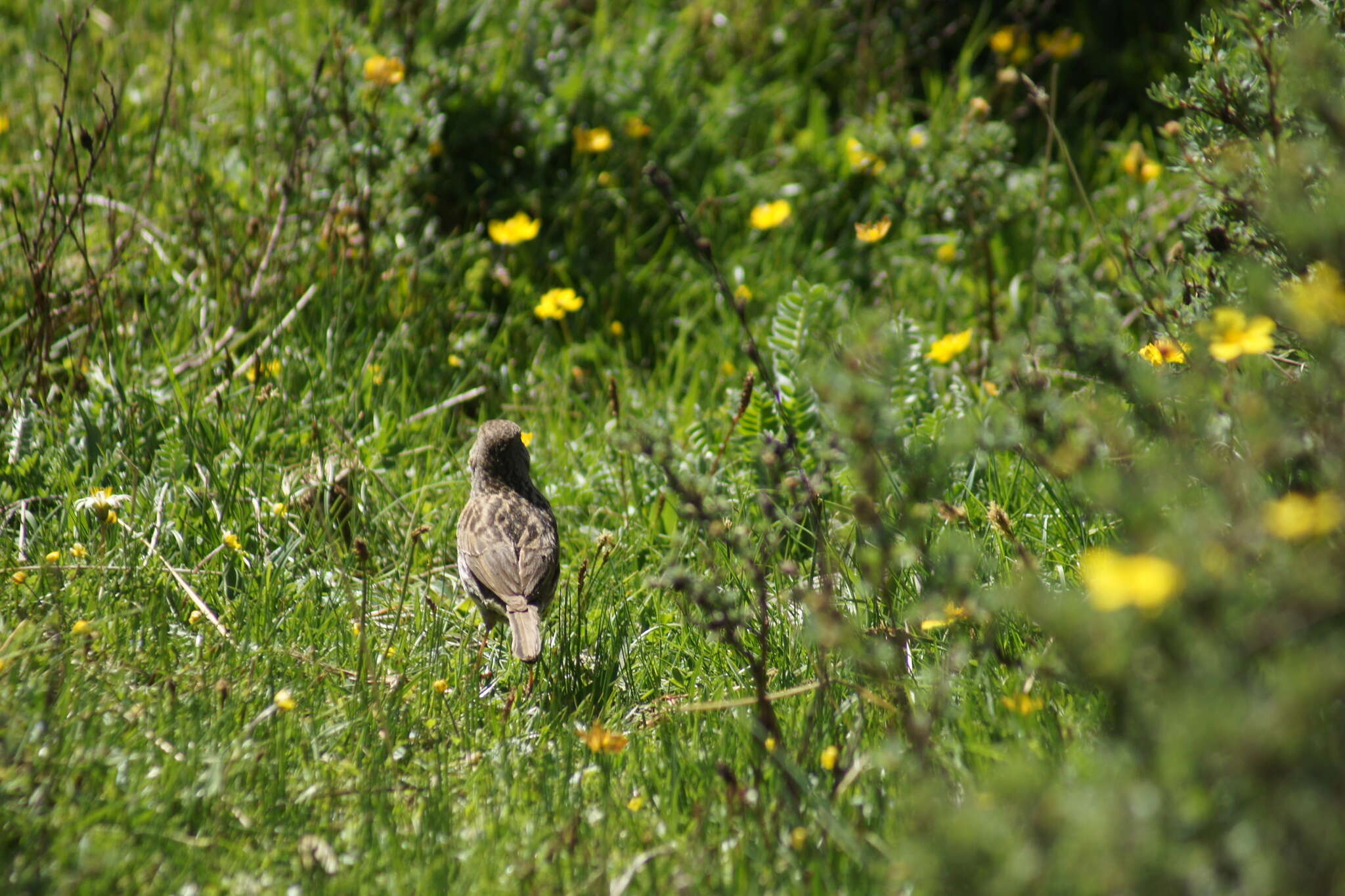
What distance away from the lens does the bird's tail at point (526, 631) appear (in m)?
3.50

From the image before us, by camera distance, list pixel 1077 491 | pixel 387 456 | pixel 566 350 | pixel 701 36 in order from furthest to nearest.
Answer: pixel 701 36
pixel 566 350
pixel 387 456
pixel 1077 491

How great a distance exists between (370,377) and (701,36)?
3.43 metres

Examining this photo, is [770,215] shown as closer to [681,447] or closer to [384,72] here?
[681,447]

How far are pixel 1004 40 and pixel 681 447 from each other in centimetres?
370

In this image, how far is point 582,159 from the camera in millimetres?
6219

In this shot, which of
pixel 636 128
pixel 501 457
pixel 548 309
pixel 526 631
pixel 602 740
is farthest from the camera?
pixel 636 128

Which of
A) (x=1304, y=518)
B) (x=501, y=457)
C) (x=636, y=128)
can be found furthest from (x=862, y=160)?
(x=1304, y=518)

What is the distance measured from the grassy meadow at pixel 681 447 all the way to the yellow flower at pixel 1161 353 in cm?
2

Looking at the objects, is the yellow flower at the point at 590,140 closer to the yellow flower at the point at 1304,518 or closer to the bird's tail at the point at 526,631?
the bird's tail at the point at 526,631

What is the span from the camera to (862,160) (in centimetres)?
600

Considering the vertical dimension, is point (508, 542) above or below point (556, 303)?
below

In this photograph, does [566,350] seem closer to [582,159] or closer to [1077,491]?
[582,159]

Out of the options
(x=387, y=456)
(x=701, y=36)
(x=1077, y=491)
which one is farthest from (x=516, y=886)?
(x=701, y=36)

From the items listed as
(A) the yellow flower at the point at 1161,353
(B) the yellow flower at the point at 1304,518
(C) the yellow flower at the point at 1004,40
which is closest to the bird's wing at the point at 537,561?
(A) the yellow flower at the point at 1161,353
